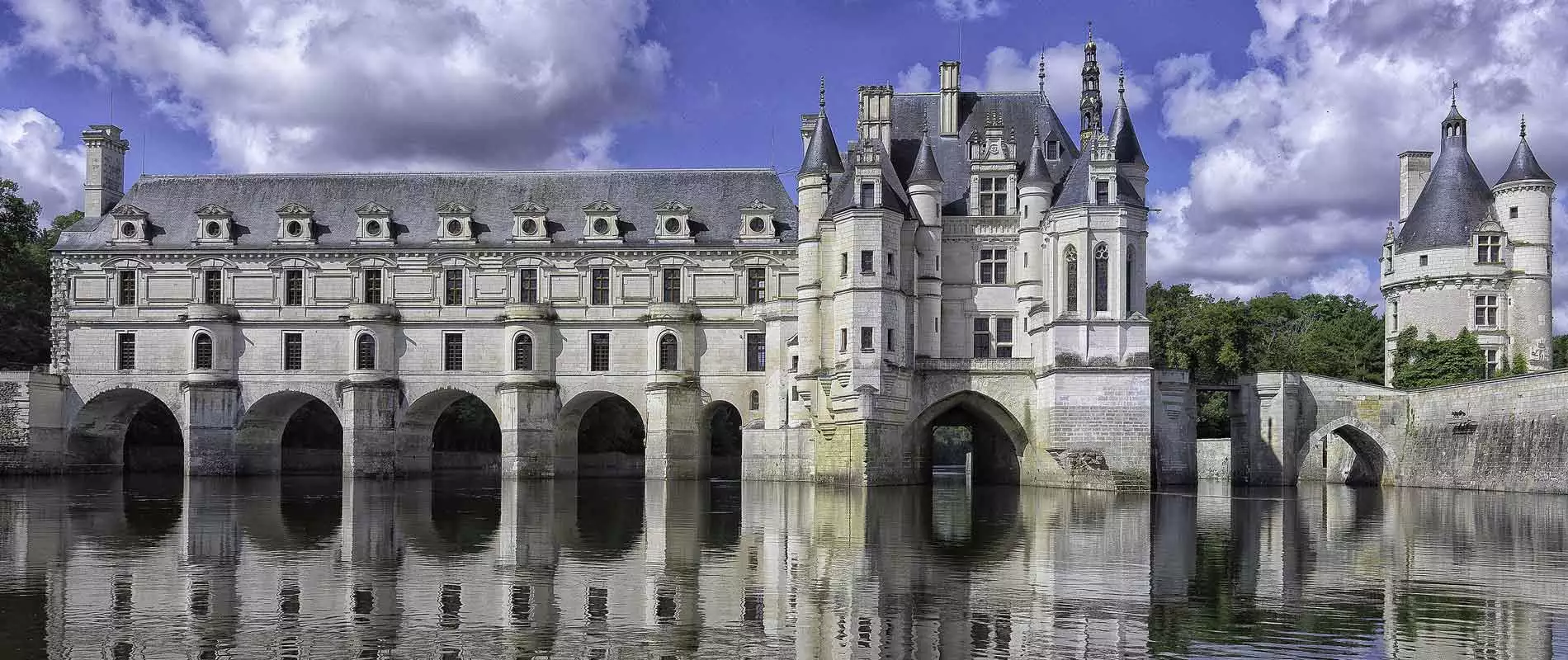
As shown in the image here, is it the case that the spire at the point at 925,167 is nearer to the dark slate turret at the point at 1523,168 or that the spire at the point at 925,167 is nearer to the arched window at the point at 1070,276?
the arched window at the point at 1070,276


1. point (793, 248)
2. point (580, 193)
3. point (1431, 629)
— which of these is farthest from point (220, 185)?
point (1431, 629)

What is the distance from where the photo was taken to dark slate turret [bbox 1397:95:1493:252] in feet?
174

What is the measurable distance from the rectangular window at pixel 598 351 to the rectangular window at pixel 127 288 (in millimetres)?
17708

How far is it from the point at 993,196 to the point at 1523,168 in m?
20.4

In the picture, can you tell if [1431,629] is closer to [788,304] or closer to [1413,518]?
[1413,518]

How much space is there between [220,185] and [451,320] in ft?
38.0

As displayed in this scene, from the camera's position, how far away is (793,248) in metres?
53.6

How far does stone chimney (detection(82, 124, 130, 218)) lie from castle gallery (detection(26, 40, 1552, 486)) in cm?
10

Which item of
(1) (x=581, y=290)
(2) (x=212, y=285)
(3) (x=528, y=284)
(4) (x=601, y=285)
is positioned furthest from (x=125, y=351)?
(4) (x=601, y=285)

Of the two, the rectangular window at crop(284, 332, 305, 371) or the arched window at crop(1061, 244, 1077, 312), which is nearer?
the arched window at crop(1061, 244, 1077, 312)

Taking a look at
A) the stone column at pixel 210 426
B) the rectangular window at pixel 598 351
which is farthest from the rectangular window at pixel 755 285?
the stone column at pixel 210 426

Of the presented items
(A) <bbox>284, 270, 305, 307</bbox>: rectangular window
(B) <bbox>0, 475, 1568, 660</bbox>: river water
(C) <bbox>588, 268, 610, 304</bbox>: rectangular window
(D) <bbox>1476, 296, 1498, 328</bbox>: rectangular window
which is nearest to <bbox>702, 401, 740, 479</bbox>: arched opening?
(C) <bbox>588, 268, 610, 304</bbox>: rectangular window

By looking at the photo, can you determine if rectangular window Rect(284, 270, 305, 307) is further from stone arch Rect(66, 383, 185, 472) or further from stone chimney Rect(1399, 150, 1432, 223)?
stone chimney Rect(1399, 150, 1432, 223)

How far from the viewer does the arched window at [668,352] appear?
2103 inches
